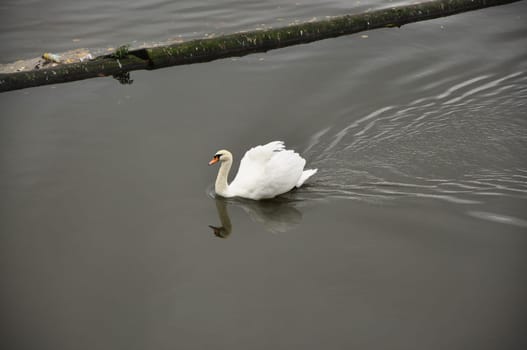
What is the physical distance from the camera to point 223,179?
7.54 metres

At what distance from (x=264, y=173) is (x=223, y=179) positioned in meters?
0.58

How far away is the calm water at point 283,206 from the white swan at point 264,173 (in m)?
0.20

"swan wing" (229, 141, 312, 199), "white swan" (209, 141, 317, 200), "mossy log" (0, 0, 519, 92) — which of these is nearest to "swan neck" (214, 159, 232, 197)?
"white swan" (209, 141, 317, 200)

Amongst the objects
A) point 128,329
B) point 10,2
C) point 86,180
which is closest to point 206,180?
point 86,180

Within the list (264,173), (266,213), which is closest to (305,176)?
(264,173)

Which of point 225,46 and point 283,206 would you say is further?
point 225,46

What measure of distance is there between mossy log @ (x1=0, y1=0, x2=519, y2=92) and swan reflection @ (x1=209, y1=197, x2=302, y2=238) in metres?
4.38

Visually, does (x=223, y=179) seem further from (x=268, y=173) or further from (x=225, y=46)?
(x=225, y=46)

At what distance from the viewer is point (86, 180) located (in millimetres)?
7938

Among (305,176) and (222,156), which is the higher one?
(222,156)

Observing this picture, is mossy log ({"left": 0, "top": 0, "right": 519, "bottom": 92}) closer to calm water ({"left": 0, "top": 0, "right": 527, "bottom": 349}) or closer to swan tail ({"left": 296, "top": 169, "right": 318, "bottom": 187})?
calm water ({"left": 0, "top": 0, "right": 527, "bottom": 349})

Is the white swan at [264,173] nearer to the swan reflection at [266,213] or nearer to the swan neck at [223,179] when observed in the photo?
the swan neck at [223,179]

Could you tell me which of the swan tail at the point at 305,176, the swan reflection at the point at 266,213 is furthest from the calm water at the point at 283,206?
the swan tail at the point at 305,176

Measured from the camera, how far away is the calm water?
223 inches
